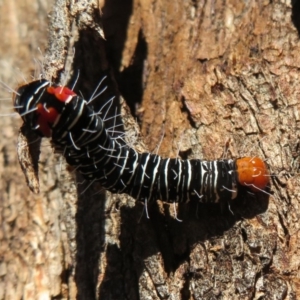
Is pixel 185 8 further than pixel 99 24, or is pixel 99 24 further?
pixel 185 8

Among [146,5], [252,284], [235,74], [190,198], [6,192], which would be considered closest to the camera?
[252,284]

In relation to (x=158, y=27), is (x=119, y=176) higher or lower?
lower

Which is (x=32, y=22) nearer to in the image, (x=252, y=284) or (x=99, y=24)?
(x=99, y=24)

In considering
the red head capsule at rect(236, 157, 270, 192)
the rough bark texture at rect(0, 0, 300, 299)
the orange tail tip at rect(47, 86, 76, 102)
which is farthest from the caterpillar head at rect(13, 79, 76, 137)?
the red head capsule at rect(236, 157, 270, 192)

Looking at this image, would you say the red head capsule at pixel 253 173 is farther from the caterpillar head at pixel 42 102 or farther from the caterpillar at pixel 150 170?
the caterpillar head at pixel 42 102

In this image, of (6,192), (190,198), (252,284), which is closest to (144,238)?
(190,198)

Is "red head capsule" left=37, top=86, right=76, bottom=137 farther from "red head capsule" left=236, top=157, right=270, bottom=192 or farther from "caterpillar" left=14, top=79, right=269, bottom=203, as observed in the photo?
"red head capsule" left=236, top=157, right=270, bottom=192
